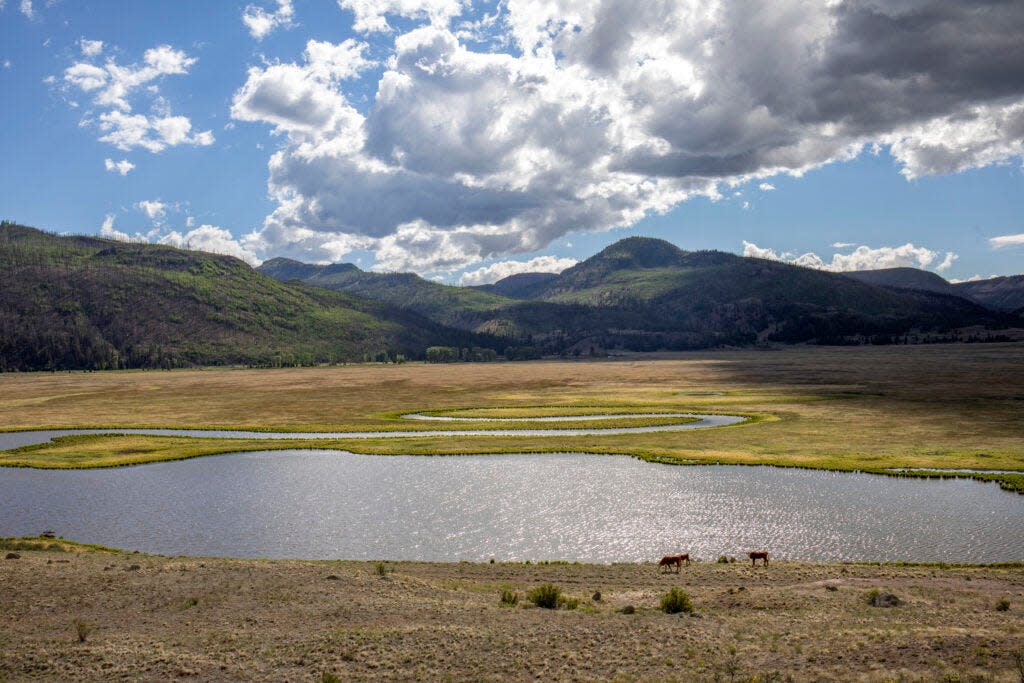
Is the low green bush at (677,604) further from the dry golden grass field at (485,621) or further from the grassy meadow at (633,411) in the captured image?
the grassy meadow at (633,411)

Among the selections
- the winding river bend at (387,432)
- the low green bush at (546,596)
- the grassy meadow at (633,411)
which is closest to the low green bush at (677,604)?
the low green bush at (546,596)

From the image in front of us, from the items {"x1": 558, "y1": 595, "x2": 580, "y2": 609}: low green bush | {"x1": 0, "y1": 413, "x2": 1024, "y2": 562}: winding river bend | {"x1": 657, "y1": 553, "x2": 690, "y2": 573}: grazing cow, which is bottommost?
{"x1": 0, "y1": 413, "x2": 1024, "y2": 562}: winding river bend

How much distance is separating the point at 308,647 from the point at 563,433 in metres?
74.9

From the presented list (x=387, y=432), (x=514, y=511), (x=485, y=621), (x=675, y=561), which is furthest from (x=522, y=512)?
(x=387, y=432)

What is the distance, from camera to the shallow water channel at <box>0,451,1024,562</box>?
41.6m

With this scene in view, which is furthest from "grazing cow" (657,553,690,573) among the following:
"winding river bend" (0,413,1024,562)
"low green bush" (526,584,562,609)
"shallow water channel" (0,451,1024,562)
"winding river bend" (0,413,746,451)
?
"winding river bend" (0,413,746,451)

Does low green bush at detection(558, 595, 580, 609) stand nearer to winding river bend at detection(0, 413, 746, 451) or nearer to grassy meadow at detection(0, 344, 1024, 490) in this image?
grassy meadow at detection(0, 344, 1024, 490)

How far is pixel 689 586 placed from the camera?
31969 mm

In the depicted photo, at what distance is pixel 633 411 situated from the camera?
124m

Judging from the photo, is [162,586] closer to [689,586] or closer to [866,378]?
[689,586]

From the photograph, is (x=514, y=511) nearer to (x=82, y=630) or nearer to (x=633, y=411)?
(x=82, y=630)

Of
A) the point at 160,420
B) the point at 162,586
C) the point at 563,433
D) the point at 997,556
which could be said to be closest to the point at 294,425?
the point at 160,420

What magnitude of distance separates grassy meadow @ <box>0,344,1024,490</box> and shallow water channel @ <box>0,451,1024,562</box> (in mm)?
9263

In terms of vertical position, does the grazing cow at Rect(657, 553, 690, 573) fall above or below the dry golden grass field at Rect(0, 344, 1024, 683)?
below
